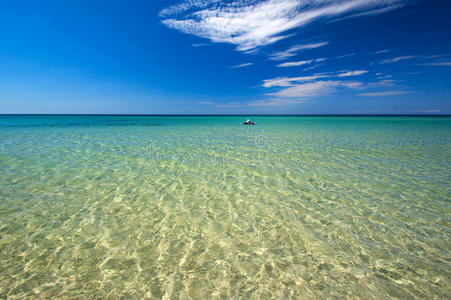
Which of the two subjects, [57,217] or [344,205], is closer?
[57,217]

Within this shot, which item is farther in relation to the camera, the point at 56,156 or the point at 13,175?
the point at 56,156

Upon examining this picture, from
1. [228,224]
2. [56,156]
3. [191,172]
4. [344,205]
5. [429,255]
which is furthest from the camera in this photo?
[56,156]

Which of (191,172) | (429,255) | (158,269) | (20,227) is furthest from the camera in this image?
(191,172)

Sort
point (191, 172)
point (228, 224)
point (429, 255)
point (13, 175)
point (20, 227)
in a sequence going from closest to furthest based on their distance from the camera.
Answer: point (429, 255) < point (20, 227) < point (228, 224) < point (13, 175) < point (191, 172)

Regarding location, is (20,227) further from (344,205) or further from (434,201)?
(434,201)

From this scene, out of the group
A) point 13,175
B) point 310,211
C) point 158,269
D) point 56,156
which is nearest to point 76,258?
point 158,269

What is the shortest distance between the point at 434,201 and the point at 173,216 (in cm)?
726

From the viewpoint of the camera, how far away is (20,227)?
4.40 metres

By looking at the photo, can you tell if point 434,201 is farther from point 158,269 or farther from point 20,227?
point 20,227

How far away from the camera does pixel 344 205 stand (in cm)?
561

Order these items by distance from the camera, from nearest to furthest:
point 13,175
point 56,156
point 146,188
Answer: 1. point 146,188
2. point 13,175
3. point 56,156

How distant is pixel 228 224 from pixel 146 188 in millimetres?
3413

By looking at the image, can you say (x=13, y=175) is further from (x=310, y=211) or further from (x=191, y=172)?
(x=310, y=211)

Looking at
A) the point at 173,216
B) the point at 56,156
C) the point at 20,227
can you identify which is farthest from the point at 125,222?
the point at 56,156
